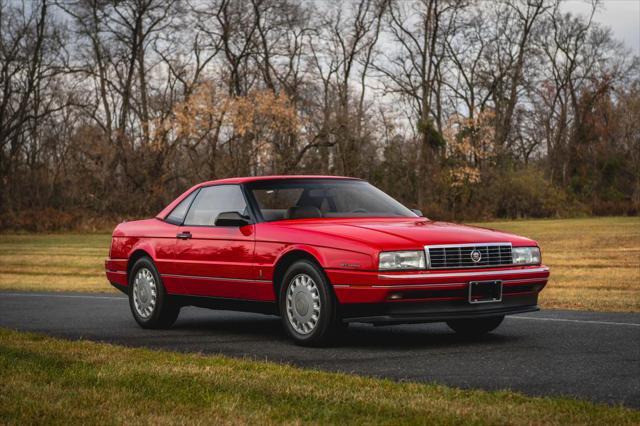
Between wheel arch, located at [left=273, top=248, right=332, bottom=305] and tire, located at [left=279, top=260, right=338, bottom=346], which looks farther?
wheel arch, located at [left=273, top=248, right=332, bottom=305]

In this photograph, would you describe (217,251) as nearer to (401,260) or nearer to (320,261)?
(320,261)

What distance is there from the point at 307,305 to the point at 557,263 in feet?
55.2

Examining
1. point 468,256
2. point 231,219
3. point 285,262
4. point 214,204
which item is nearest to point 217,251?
point 231,219

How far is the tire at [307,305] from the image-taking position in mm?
8414

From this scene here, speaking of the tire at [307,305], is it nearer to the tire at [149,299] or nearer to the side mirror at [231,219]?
the side mirror at [231,219]

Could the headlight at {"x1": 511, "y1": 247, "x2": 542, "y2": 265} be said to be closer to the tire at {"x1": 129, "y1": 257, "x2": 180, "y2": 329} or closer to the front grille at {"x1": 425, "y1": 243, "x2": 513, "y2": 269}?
the front grille at {"x1": 425, "y1": 243, "x2": 513, "y2": 269}

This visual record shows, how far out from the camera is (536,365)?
294 inches

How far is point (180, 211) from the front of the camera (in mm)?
10750

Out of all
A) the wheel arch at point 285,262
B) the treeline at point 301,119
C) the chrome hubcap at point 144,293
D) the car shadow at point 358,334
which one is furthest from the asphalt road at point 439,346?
the treeline at point 301,119

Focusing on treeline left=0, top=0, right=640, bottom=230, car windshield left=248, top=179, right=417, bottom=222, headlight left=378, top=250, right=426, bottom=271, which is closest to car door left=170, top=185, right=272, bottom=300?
car windshield left=248, top=179, right=417, bottom=222

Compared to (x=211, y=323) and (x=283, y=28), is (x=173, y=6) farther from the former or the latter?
(x=211, y=323)

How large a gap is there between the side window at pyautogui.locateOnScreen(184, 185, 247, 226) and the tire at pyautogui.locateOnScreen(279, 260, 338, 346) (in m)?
1.25

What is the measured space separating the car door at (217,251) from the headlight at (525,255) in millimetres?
2219

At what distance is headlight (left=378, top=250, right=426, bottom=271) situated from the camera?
820 centimetres
